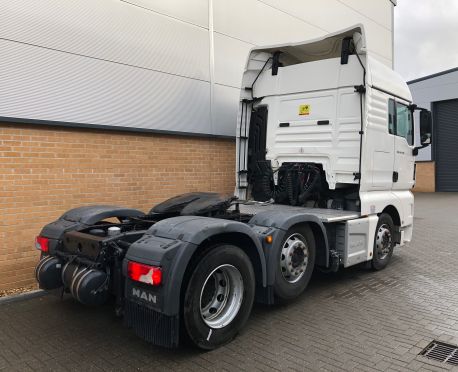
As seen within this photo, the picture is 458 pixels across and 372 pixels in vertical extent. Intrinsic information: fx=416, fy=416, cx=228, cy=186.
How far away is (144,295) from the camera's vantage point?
3.50 meters

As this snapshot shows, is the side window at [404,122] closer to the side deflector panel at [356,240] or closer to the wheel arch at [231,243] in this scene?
the side deflector panel at [356,240]

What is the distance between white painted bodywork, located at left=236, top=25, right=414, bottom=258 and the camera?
609cm

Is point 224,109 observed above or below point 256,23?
below

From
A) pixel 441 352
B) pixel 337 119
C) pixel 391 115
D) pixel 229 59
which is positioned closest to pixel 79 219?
pixel 337 119

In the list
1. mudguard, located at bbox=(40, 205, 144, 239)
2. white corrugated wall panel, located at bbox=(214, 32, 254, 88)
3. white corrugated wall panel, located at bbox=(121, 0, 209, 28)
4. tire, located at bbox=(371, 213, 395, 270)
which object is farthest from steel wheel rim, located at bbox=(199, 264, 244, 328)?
white corrugated wall panel, located at bbox=(214, 32, 254, 88)

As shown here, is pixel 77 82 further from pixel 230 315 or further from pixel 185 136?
pixel 230 315

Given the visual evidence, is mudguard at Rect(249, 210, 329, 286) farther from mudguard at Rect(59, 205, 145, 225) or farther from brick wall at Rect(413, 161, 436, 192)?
brick wall at Rect(413, 161, 436, 192)

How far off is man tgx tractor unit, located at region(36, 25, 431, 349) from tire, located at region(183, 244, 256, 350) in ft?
0.03

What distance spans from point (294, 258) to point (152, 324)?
79.5 inches

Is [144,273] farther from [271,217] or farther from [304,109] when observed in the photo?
[304,109]

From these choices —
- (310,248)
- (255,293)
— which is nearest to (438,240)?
(310,248)

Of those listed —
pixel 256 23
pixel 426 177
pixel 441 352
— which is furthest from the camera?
pixel 426 177

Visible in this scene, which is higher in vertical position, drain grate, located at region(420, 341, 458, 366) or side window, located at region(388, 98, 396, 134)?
side window, located at region(388, 98, 396, 134)

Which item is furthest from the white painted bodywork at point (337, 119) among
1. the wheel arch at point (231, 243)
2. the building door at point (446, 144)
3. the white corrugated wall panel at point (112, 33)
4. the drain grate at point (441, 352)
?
the building door at point (446, 144)
